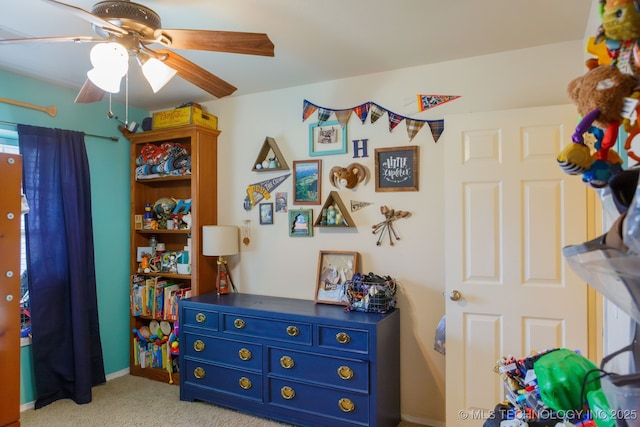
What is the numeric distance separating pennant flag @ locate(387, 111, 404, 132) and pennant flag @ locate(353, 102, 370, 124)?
0.17m

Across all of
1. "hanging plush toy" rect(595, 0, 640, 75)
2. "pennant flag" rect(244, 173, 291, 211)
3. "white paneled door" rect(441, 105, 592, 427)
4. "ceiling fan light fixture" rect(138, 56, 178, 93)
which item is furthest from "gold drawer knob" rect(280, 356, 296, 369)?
"hanging plush toy" rect(595, 0, 640, 75)

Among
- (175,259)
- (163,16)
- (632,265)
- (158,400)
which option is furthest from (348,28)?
(158,400)

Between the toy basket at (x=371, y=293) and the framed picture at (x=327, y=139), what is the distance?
3.09 ft

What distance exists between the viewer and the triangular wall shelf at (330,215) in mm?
2764

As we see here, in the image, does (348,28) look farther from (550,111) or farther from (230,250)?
(230,250)

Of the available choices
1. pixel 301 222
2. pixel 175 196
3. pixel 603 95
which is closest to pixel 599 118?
pixel 603 95

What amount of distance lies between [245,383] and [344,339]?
0.85 m

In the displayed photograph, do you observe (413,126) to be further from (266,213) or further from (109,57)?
(109,57)

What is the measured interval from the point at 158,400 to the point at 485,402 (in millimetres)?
2328

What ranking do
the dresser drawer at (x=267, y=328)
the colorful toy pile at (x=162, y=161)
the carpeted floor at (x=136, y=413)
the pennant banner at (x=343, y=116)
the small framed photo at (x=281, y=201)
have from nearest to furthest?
the dresser drawer at (x=267, y=328), the carpeted floor at (x=136, y=413), the pennant banner at (x=343, y=116), the small framed photo at (x=281, y=201), the colorful toy pile at (x=162, y=161)

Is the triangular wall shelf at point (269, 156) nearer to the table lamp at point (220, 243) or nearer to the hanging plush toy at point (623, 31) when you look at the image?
the table lamp at point (220, 243)

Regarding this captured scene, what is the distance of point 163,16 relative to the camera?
6.36 ft

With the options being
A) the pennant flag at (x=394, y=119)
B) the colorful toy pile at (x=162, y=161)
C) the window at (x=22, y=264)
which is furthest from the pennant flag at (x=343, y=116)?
the window at (x=22, y=264)

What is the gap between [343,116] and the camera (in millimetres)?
2846
